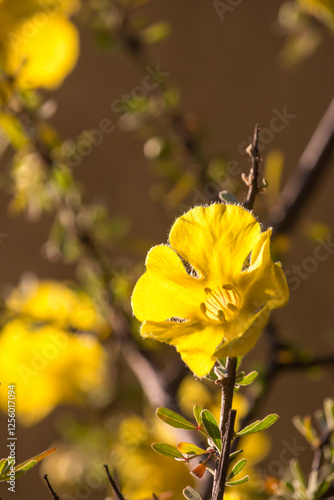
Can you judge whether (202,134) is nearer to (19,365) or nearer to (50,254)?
(50,254)

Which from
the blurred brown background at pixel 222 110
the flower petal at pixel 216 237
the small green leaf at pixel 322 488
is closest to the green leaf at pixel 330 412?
the small green leaf at pixel 322 488

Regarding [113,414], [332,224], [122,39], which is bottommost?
[332,224]

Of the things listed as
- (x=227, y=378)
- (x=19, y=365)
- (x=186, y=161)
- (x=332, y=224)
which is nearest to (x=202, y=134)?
(x=186, y=161)

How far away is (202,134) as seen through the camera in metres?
0.70

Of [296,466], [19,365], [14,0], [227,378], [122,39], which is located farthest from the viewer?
[19,365]

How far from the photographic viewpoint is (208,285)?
0.30 m

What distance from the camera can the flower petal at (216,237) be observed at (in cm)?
27

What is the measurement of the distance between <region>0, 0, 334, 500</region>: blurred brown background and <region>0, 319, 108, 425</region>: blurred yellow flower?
0.60m

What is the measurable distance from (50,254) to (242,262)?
0.44 m

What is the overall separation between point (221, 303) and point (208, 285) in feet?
0.04

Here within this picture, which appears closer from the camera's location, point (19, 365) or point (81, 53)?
point (19, 365)

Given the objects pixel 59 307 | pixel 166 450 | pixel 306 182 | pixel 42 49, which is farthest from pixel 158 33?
pixel 166 450

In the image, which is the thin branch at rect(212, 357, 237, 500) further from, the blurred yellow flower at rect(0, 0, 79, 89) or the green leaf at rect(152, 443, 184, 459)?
the blurred yellow flower at rect(0, 0, 79, 89)

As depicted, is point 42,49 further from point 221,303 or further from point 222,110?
point 222,110
